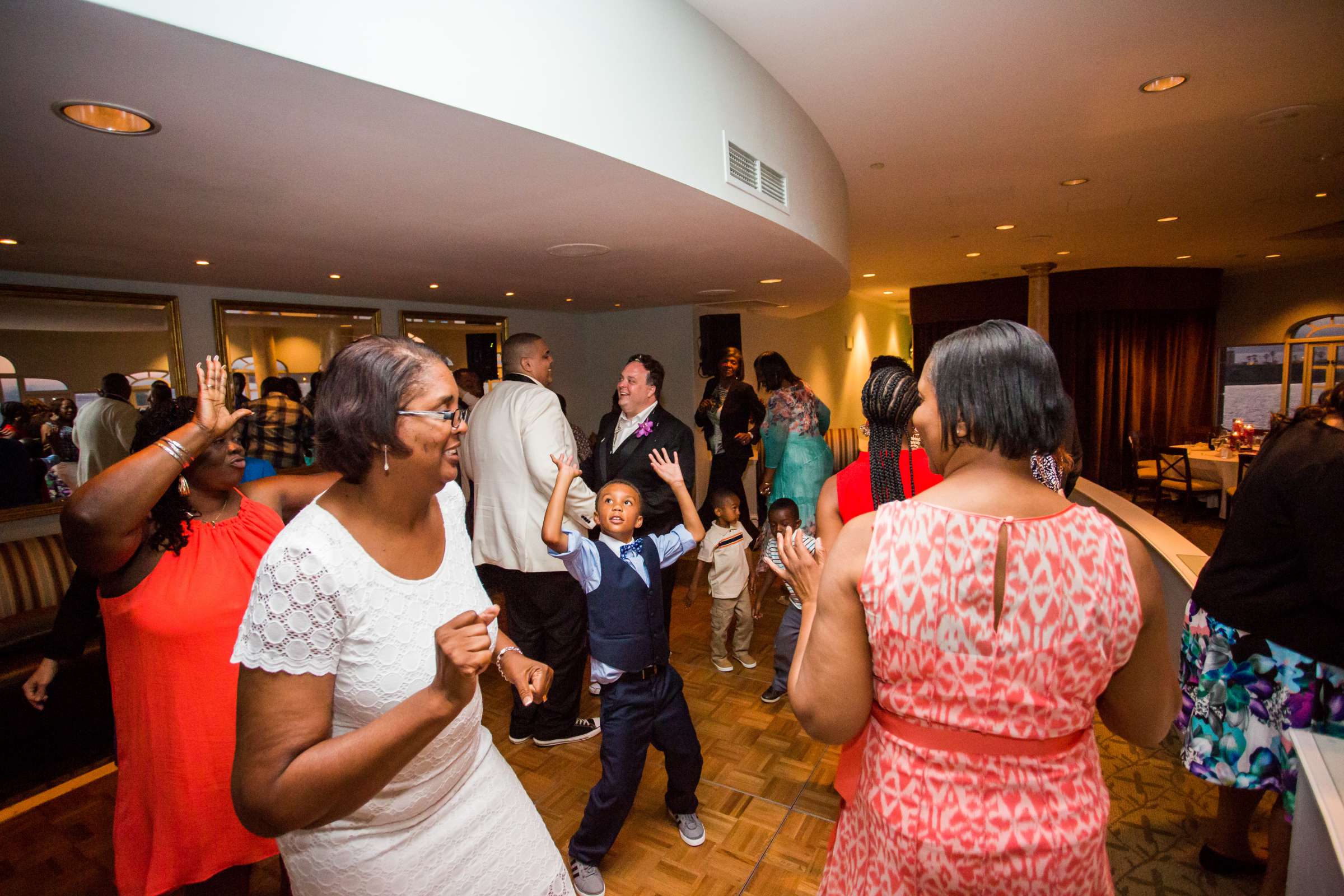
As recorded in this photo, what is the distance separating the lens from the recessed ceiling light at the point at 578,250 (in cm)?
324

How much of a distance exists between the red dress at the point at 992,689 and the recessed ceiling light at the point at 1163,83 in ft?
10.4

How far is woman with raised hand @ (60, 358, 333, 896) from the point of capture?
4.66 ft

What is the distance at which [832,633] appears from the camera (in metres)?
0.97

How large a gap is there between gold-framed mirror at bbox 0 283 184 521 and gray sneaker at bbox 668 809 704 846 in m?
4.11

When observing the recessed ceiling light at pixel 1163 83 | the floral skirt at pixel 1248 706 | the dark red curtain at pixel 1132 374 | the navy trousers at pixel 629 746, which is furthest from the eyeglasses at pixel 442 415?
the dark red curtain at pixel 1132 374

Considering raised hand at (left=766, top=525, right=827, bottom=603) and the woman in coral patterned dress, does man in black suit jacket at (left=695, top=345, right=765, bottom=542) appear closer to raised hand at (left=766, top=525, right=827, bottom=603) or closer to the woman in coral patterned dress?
raised hand at (left=766, top=525, right=827, bottom=603)

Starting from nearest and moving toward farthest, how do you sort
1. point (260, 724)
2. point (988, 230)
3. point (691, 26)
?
point (260, 724) < point (691, 26) < point (988, 230)

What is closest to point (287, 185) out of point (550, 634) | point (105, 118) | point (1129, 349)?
point (105, 118)

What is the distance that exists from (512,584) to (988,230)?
5.51 m

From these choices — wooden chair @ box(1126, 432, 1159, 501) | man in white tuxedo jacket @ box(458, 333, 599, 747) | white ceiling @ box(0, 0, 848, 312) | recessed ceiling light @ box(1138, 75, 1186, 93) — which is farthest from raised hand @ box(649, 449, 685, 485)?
wooden chair @ box(1126, 432, 1159, 501)

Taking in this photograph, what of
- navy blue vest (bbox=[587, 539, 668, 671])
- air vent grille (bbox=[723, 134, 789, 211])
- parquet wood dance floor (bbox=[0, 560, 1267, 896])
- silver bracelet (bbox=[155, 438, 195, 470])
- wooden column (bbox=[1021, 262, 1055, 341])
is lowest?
parquet wood dance floor (bbox=[0, 560, 1267, 896])

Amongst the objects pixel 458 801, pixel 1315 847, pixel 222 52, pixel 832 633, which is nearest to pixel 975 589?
pixel 832 633

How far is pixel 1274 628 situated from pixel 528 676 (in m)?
1.95

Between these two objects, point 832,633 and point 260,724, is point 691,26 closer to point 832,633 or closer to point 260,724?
point 832,633
